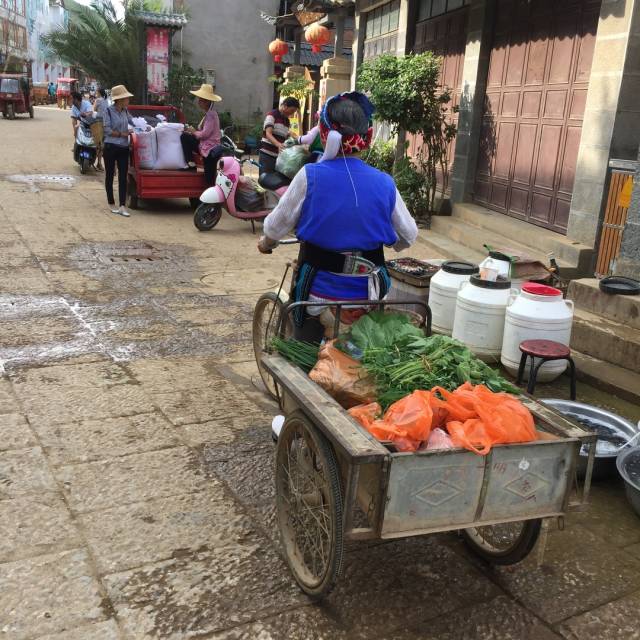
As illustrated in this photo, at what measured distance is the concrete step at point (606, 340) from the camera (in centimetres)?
517

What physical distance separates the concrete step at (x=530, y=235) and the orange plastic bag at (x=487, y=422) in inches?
221

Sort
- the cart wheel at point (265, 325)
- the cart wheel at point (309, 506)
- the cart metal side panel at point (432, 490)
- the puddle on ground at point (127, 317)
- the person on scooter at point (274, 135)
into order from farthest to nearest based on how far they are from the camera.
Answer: the person on scooter at point (274, 135)
the puddle on ground at point (127, 317)
the cart wheel at point (265, 325)
the cart wheel at point (309, 506)
the cart metal side panel at point (432, 490)

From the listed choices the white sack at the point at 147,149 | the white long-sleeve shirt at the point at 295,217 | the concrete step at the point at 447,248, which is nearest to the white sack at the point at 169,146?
the white sack at the point at 147,149

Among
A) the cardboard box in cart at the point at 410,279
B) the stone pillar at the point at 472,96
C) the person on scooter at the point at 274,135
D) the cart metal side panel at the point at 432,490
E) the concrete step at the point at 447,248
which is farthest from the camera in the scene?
the person on scooter at the point at 274,135

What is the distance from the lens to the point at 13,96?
34.6 m

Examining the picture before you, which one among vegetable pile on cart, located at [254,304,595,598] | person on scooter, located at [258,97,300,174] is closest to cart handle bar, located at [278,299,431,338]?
vegetable pile on cart, located at [254,304,595,598]

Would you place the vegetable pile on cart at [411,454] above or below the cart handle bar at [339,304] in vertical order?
below

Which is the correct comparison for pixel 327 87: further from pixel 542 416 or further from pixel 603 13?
pixel 542 416

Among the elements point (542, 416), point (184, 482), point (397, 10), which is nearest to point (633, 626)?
point (542, 416)

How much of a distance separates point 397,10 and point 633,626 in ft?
43.0

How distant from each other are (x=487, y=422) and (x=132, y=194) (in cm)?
1016

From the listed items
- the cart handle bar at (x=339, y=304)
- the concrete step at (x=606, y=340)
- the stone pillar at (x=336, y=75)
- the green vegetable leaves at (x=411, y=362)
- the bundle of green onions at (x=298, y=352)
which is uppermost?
the stone pillar at (x=336, y=75)

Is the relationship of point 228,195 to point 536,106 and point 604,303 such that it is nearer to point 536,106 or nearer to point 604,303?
point 536,106

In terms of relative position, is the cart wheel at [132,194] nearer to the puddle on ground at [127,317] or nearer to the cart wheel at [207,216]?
the cart wheel at [207,216]
